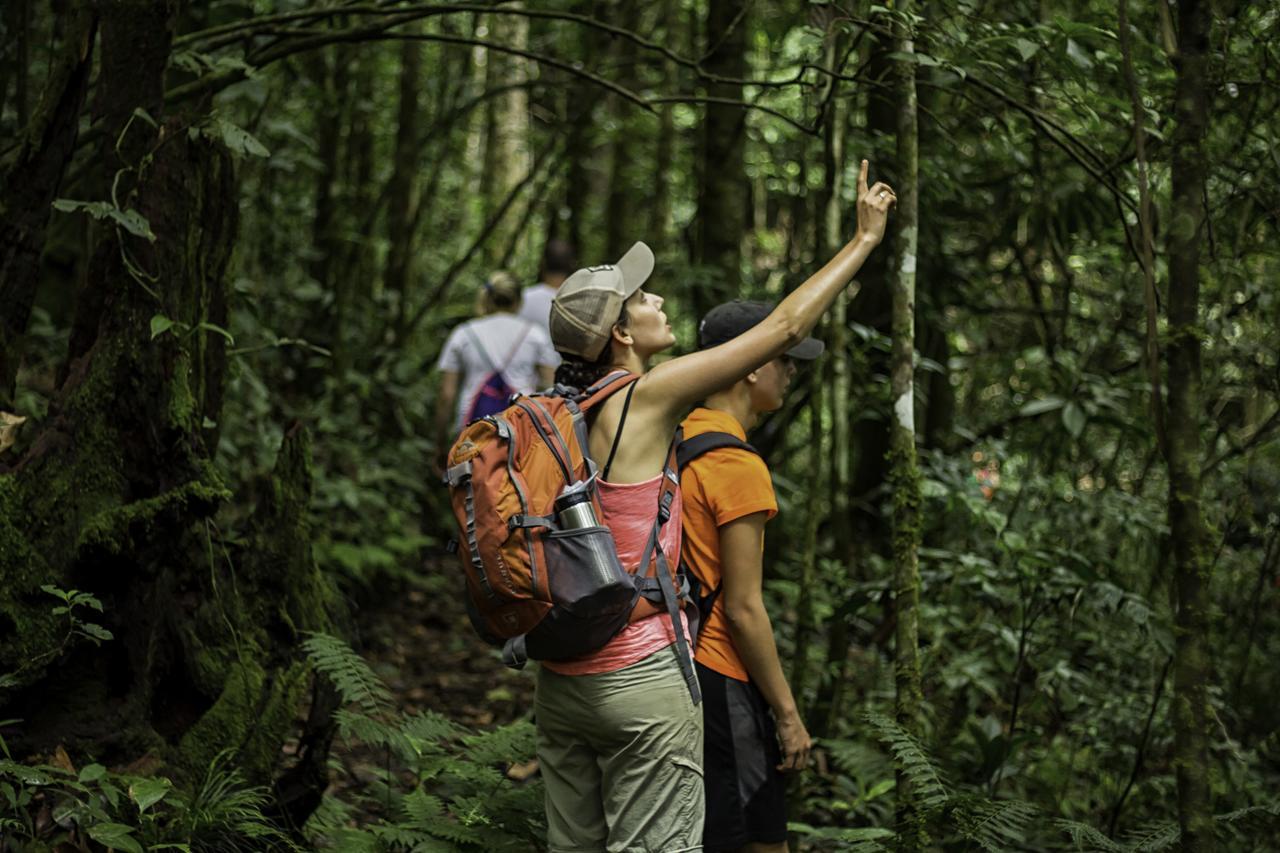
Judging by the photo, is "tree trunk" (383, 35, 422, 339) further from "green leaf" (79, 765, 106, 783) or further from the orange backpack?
the orange backpack

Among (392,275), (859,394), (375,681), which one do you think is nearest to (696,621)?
(375,681)

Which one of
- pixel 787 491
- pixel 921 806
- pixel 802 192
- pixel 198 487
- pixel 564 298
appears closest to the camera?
pixel 564 298

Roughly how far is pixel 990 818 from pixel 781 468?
6.50 metres

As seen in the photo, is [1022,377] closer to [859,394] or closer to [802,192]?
[859,394]

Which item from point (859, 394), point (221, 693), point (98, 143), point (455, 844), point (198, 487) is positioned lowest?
point (455, 844)

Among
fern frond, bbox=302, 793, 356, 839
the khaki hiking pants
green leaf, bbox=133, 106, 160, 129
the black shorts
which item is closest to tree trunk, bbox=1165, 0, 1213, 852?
the black shorts

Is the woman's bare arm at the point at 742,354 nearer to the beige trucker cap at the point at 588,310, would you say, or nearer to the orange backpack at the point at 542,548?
the orange backpack at the point at 542,548

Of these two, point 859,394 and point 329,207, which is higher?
point 329,207

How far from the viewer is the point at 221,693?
4078 mm

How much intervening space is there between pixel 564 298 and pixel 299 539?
1.78m

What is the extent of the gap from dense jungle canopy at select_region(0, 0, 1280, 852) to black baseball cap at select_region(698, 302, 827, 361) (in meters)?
0.48

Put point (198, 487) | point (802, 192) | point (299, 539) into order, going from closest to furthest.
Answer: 1. point (198, 487)
2. point (299, 539)
3. point (802, 192)

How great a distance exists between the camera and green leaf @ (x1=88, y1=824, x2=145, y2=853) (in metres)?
3.19

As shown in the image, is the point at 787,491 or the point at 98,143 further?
the point at 787,491
